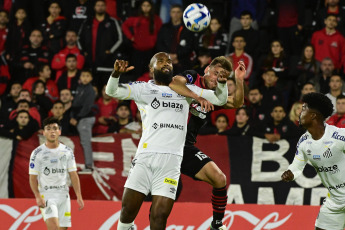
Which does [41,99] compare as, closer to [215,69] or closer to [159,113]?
[215,69]

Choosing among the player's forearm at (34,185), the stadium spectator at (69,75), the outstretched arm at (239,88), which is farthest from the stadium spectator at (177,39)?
the outstretched arm at (239,88)

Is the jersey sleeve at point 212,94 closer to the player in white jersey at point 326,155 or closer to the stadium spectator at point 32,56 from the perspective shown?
the player in white jersey at point 326,155

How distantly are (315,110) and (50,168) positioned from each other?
4.68m

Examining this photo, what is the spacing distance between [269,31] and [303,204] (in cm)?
505

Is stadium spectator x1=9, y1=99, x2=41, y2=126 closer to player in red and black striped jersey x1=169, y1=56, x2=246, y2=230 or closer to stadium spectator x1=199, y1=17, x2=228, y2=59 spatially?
stadium spectator x1=199, y1=17, x2=228, y2=59

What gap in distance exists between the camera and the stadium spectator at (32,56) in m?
16.3

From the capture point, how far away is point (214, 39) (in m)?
15.6

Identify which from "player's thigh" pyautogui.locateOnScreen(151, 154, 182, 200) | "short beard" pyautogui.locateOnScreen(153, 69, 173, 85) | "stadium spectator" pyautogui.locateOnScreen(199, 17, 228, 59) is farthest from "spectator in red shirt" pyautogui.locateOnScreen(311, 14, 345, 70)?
"player's thigh" pyautogui.locateOnScreen(151, 154, 182, 200)

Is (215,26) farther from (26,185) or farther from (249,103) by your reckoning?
(26,185)

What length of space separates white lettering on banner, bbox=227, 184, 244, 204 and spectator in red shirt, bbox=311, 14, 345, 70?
385 centimetres

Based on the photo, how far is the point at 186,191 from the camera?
13211 millimetres


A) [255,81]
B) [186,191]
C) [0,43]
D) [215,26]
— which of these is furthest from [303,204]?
[0,43]

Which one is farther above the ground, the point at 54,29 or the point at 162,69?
the point at 162,69

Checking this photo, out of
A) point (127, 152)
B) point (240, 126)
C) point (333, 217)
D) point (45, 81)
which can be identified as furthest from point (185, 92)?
point (45, 81)
